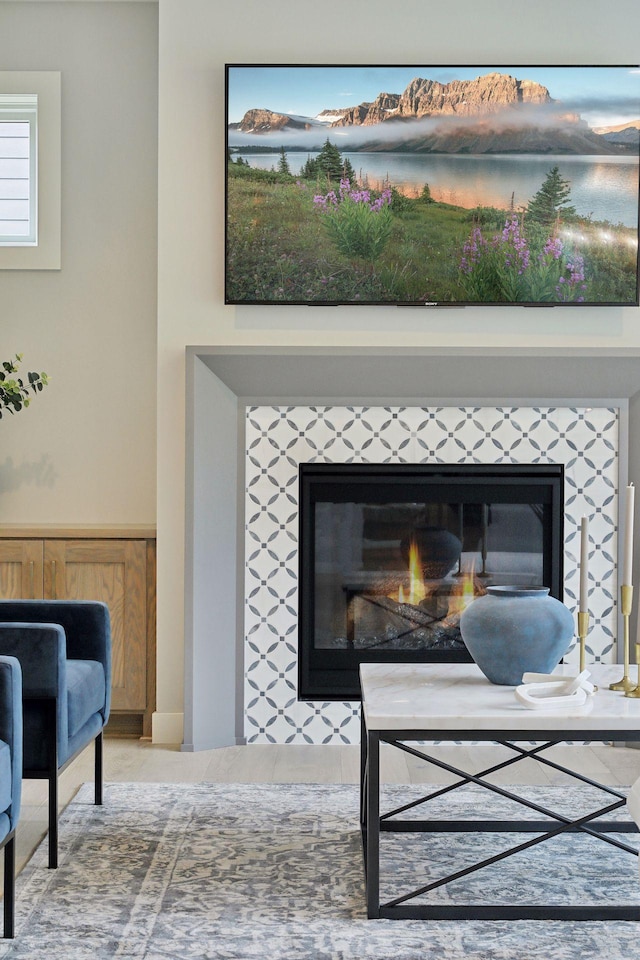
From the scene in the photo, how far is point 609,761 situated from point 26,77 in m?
3.86

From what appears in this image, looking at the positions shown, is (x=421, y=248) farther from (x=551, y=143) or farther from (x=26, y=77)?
(x=26, y=77)

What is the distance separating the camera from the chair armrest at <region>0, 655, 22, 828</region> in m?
2.22

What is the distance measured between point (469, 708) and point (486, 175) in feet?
7.67

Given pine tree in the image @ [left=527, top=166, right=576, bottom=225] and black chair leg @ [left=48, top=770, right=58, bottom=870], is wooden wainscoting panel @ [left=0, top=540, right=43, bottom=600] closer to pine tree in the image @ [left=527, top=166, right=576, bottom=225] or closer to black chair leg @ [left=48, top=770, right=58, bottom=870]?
black chair leg @ [left=48, top=770, right=58, bottom=870]

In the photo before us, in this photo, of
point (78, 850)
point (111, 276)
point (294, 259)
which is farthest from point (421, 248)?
point (78, 850)

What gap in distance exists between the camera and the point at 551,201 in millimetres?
3863

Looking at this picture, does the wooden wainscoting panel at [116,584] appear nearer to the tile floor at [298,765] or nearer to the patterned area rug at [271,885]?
the tile floor at [298,765]

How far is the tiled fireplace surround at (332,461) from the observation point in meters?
4.02

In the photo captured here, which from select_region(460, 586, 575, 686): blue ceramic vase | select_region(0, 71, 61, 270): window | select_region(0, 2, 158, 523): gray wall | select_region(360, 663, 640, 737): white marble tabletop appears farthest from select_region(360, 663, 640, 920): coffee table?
select_region(0, 71, 61, 270): window

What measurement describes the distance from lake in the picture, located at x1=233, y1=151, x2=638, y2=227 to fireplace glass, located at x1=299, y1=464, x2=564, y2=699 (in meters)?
1.09

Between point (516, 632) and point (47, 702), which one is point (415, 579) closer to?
point (516, 632)

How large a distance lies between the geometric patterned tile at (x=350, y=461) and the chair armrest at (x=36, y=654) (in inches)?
58.0

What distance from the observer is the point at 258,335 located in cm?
393

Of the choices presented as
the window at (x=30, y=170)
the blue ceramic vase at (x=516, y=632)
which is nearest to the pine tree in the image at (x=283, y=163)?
the window at (x=30, y=170)
